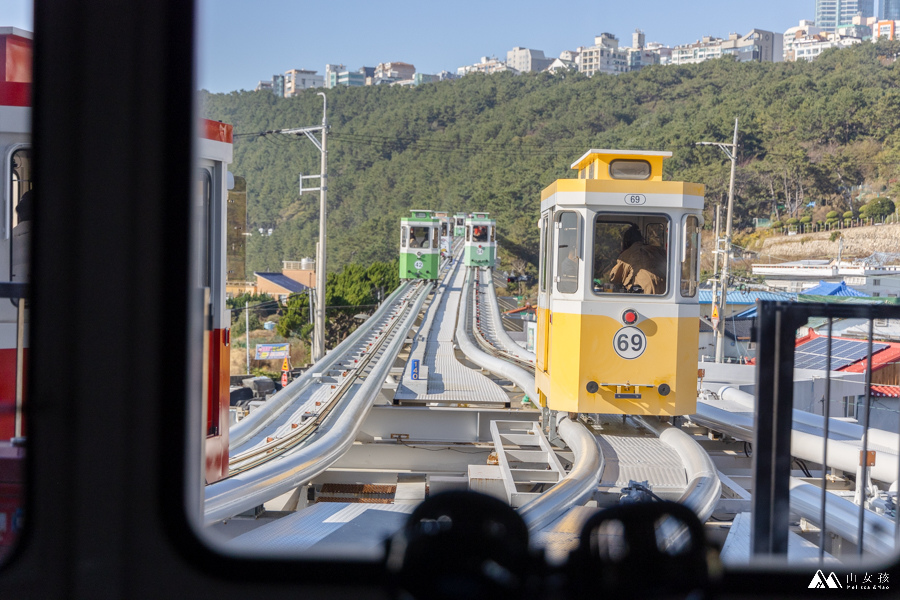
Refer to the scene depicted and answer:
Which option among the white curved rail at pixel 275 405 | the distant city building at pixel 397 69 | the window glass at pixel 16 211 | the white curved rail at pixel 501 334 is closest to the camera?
the distant city building at pixel 397 69

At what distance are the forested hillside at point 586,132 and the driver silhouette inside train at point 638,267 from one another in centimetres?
101

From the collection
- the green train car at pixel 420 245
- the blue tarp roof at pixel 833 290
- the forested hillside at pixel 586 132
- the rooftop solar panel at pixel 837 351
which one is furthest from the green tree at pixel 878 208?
the green train car at pixel 420 245

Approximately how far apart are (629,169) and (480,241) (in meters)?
24.4

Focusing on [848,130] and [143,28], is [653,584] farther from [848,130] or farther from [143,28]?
[848,130]

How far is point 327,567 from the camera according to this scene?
184 centimetres

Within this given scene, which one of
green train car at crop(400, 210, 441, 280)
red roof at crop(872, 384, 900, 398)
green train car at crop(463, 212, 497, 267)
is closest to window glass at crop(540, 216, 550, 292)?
red roof at crop(872, 384, 900, 398)

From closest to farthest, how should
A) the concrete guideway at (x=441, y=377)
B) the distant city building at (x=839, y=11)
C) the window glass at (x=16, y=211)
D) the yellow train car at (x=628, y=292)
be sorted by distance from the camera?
the distant city building at (x=839, y=11)
the window glass at (x=16, y=211)
the yellow train car at (x=628, y=292)
the concrete guideway at (x=441, y=377)

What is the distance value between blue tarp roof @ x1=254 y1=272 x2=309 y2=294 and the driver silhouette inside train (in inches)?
679

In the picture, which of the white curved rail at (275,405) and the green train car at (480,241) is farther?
the green train car at (480,241)

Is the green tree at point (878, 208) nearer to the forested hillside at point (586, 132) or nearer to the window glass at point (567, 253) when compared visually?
the forested hillside at point (586, 132)

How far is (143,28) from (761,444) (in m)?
1.78

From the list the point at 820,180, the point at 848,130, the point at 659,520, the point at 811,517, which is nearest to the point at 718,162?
the point at 820,180

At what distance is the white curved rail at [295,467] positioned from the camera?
4219 millimetres

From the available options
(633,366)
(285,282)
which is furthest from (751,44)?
(285,282)
